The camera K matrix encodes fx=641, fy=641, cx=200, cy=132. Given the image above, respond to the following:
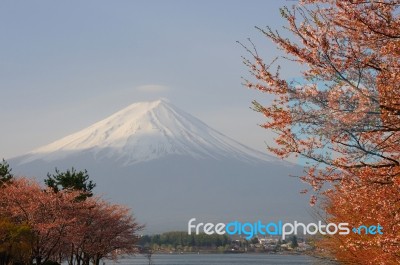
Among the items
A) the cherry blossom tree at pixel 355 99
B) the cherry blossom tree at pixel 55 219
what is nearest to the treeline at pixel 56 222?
the cherry blossom tree at pixel 55 219

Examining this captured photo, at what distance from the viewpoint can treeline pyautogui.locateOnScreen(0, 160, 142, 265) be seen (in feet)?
105

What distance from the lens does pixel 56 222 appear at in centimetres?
3522

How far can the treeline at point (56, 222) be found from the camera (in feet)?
105

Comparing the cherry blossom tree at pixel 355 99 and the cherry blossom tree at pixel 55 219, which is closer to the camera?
the cherry blossom tree at pixel 355 99

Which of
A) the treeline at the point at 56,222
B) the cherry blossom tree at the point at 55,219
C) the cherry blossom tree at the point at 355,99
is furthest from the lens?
the cherry blossom tree at the point at 55,219

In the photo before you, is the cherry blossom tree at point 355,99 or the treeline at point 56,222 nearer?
the cherry blossom tree at point 355,99

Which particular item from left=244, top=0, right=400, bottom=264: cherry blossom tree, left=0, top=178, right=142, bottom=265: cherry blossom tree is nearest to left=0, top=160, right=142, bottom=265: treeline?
left=0, top=178, right=142, bottom=265: cherry blossom tree

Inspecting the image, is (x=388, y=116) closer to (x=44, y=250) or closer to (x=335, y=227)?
(x=335, y=227)

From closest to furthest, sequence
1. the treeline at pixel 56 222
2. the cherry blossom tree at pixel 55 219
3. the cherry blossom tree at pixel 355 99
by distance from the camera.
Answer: the cherry blossom tree at pixel 355 99 < the treeline at pixel 56 222 < the cherry blossom tree at pixel 55 219

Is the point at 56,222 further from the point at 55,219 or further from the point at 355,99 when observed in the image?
the point at 355,99

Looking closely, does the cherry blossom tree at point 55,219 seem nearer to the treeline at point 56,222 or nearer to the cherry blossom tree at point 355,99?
the treeline at point 56,222

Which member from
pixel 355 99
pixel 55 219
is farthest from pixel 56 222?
pixel 355 99

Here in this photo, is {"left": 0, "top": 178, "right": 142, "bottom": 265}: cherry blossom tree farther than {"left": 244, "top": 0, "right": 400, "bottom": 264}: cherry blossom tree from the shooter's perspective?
Yes

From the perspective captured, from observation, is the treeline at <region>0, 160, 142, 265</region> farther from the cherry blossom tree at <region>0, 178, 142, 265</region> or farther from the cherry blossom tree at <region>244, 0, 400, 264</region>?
the cherry blossom tree at <region>244, 0, 400, 264</region>
